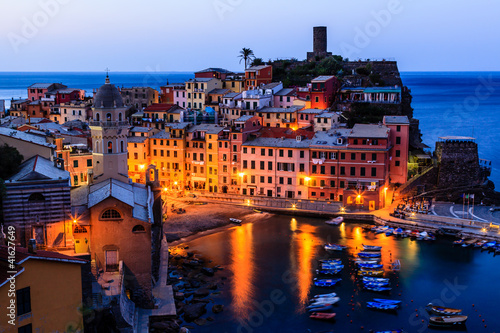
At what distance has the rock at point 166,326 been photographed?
83.1 ft

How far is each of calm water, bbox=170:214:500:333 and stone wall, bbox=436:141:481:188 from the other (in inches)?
514

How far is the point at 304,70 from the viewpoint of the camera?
78.9m

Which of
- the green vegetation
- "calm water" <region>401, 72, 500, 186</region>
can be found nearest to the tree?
the green vegetation

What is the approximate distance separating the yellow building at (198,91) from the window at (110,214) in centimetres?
4389

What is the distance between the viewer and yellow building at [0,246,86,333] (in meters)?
16.6

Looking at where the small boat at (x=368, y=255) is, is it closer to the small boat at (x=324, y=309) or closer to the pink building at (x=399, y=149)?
the small boat at (x=324, y=309)

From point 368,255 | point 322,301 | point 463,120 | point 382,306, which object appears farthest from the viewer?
point 463,120

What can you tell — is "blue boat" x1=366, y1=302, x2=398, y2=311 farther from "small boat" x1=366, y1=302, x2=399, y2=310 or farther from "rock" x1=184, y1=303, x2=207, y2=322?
"rock" x1=184, y1=303, x2=207, y2=322

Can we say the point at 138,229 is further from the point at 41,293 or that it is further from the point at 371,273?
the point at 371,273

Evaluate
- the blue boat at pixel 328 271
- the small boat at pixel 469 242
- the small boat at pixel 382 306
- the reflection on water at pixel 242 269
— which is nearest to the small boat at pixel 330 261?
the blue boat at pixel 328 271

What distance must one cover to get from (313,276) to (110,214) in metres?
14.1

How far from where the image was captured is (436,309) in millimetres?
28953

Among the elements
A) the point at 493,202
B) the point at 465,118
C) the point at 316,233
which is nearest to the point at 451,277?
the point at 316,233

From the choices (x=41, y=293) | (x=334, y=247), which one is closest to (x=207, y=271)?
(x=334, y=247)
